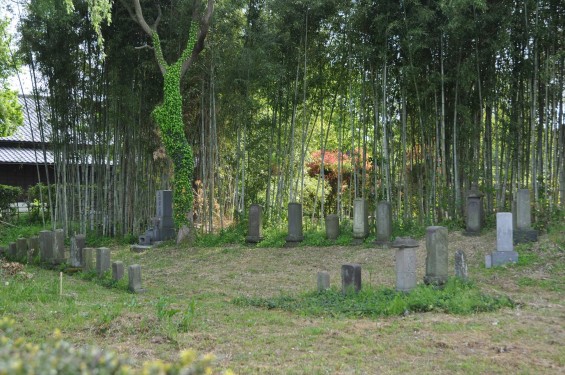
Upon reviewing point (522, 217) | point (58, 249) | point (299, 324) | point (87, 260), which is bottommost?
point (299, 324)

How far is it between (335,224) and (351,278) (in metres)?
5.16

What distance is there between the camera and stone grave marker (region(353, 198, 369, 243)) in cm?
1154

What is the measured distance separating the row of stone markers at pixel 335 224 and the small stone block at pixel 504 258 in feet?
8.96

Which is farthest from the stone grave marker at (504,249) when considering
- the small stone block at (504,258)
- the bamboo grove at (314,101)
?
the bamboo grove at (314,101)

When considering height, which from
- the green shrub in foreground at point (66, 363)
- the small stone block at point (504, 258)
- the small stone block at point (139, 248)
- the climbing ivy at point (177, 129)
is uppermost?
the climbing ivy at point (177, 129)

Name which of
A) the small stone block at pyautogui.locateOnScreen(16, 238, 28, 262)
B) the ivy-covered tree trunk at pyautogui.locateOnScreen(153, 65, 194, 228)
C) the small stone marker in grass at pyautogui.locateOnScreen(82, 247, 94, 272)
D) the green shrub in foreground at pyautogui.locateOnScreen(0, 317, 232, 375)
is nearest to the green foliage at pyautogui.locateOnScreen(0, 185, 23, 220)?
the small stone block at pyautogui.locateOnScreen(16, 238, 28, 262)

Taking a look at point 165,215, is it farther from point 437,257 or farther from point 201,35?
point 437,257

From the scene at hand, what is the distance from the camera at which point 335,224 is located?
1202cm

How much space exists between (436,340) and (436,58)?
8485 mm

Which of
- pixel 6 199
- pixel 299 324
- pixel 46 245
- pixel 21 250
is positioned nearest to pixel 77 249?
pixel 46 245

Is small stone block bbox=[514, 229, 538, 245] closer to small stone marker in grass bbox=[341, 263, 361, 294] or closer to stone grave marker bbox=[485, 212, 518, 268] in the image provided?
stone grave marker bbox=[485, 212, 518, 268]

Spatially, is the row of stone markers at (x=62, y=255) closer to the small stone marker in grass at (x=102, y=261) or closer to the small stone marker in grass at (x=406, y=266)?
the small stone marker in grass at (x=102, y=261)

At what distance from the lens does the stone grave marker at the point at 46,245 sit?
423 inches

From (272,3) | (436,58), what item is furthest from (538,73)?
(272,3)
